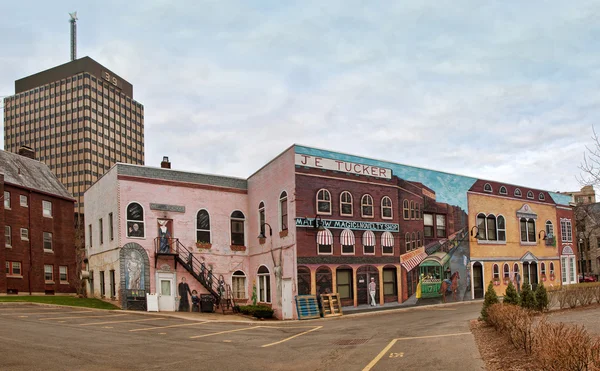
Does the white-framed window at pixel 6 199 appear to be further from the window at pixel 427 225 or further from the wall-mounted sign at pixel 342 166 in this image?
the window at pixel 427 225

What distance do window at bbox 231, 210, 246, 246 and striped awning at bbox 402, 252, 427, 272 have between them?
10659 millimetres

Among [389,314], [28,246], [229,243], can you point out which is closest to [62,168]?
[28,246]

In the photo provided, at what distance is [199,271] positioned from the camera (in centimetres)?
3209

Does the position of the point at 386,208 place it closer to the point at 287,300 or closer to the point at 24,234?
the point at 287,300

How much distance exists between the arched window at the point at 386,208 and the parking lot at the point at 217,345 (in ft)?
33.6

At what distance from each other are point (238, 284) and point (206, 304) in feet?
11.0

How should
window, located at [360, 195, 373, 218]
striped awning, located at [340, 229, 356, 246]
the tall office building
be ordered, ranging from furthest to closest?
the tall office building < window, located at [360, 195, 373, 218] < striped awning, located at [340, 229, 356, 246]

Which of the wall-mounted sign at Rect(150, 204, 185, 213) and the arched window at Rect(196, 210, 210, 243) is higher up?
the wall-mounted sign at Rect(150, 204, 185, 213)

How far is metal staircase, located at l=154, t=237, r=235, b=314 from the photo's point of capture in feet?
101

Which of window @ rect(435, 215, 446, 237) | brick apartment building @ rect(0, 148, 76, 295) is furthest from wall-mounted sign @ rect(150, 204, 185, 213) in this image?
brick apartment building @ rect(0, 148, 76, 295)

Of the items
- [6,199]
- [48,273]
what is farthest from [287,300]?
[48,273]

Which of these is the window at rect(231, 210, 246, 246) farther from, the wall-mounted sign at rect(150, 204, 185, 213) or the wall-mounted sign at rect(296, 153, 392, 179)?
the wall-mounted sign at rect(296, 153, 392, 179)

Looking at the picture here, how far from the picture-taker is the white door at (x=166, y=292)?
30156 mm

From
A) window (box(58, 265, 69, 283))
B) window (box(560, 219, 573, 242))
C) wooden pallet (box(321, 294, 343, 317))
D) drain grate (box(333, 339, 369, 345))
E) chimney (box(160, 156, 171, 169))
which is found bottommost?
wooden pallet (box(321, 294, 343, 317))
